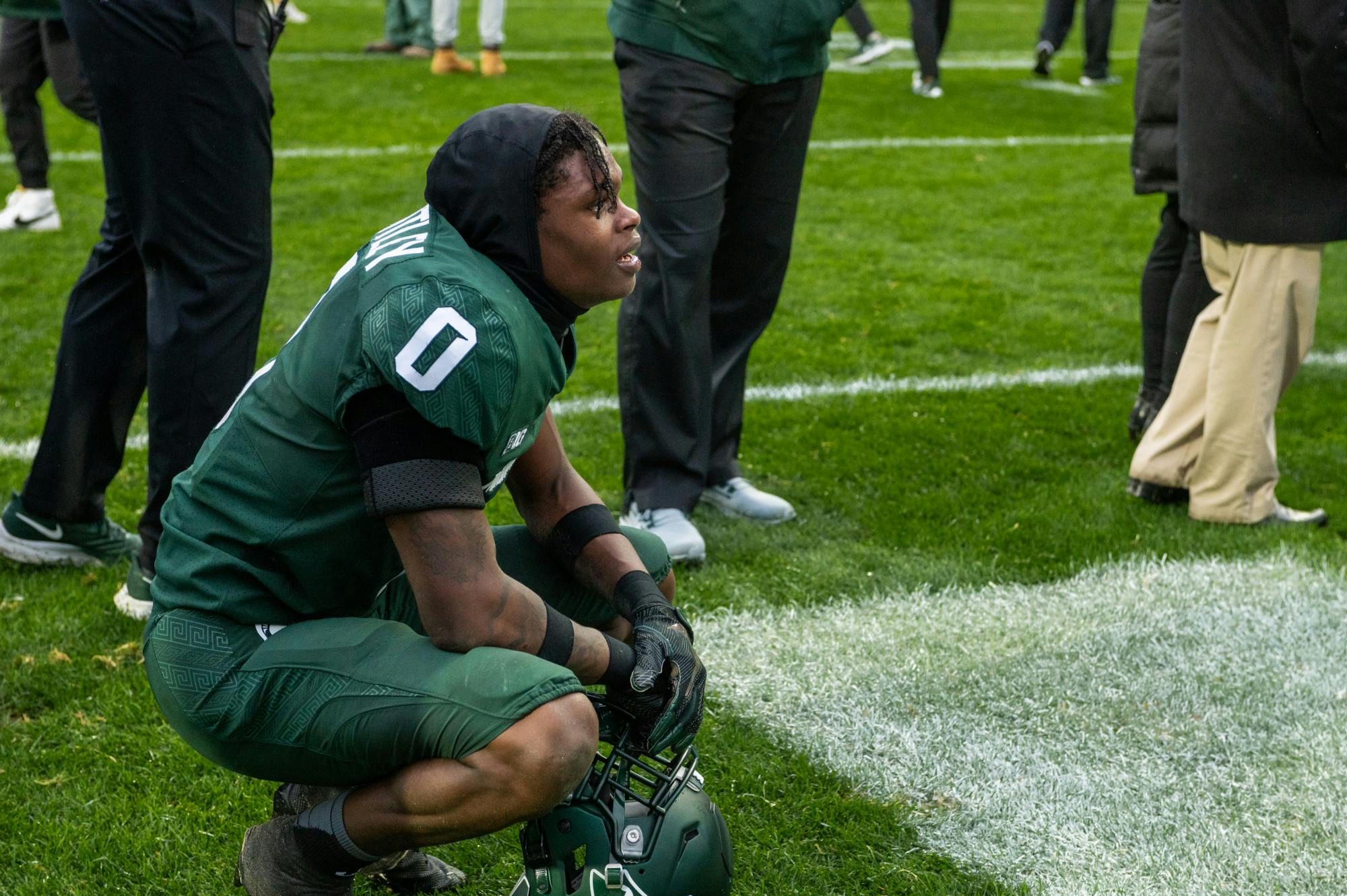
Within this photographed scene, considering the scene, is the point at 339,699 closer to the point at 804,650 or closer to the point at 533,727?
the point at 533,727

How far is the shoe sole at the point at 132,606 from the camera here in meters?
3.22

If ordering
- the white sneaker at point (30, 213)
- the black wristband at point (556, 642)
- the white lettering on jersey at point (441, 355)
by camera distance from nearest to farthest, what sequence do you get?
the white lettering on jersey at point (441, 355) → the black wristband at point (556, 642) → the white sneaker at point (30, 213)

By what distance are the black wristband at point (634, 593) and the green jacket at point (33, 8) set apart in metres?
3.59

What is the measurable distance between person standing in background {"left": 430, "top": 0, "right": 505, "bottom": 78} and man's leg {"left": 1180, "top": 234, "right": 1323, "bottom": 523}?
8.53m

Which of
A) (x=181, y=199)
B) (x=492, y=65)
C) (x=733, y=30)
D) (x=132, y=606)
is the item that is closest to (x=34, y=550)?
(x=132, y=606)

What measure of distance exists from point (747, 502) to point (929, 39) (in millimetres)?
8432

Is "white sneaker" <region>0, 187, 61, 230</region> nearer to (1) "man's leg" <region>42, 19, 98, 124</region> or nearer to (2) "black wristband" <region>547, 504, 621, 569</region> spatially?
(1) "man's leg" <region>42, 19, 98, 124</region>

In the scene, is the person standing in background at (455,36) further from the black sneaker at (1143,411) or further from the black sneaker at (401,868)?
the black sneaker at (401,868)

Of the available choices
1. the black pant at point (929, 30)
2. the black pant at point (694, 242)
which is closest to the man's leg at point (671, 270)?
the black pant at point (694, 242)

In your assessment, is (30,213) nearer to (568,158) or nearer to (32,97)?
(32,97)

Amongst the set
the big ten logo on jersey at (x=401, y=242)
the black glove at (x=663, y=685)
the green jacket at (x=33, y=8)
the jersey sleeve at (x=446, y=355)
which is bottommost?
the black glove at (x=663, y=685)

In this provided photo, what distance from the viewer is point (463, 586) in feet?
6.29

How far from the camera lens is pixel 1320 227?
364 cm

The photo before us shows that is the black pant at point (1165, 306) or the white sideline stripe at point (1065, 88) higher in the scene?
the black pant at point (1165, 306)
